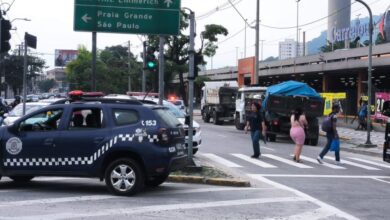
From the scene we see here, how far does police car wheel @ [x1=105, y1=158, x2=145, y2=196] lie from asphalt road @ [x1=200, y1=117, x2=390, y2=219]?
3342 mm

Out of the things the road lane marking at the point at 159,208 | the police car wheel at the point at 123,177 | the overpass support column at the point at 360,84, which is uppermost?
the overpass support column at the point at 360,84

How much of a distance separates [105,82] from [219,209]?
6460 centimetres

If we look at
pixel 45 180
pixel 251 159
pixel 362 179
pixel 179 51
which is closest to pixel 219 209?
pixel 45 180

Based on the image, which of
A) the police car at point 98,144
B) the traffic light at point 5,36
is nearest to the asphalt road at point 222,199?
the police car at point 98,144

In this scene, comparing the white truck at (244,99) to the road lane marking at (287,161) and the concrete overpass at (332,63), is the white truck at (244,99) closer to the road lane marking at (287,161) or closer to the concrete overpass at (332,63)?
the concrete overpass at (332,63)

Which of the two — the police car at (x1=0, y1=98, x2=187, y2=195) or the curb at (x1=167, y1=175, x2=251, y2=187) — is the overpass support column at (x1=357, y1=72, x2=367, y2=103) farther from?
the police car at (x1=0, y1=98, x2=187, y2=195)

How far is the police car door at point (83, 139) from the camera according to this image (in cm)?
1068

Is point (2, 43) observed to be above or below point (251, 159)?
above

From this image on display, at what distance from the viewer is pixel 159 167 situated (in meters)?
10.6

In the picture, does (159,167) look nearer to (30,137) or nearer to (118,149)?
(118,149)

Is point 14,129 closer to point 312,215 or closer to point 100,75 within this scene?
point 312,215

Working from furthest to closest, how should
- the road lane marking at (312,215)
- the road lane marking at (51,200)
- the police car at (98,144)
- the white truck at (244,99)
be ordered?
the white truck at (244,99) < the police car at (98,144) < the road lane marking at (51,200) < the road lane marking at (312,215)

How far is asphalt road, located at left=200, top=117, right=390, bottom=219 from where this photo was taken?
35.3 ft

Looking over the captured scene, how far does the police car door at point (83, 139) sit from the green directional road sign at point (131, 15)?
523 centimetres
